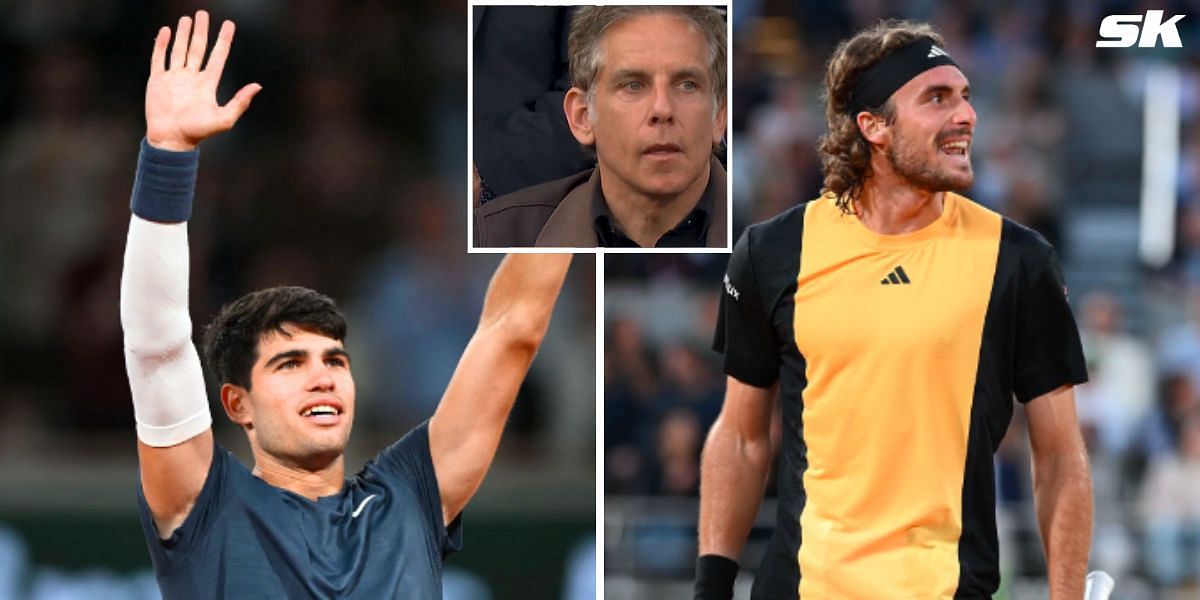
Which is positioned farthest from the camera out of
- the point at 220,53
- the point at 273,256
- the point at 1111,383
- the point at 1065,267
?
the point at 1065,267

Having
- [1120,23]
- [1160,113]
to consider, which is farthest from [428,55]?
[1120,23]

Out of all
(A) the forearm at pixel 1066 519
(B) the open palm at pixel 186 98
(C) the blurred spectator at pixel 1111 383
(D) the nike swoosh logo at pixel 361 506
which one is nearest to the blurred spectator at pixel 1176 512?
(C) the blurred spectator at pixel 1111 383

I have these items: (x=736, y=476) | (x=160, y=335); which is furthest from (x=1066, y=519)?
(x=160, y=335)

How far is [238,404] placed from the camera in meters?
4.52

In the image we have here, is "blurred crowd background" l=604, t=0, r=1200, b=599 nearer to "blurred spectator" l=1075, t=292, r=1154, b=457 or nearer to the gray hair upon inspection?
"blurred spectator" l=1075, t=292, r=1154, b=457

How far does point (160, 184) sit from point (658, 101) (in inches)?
48.5

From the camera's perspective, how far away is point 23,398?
403 inches

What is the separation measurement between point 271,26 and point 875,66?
7.27 m

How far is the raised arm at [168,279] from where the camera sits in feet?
13.1

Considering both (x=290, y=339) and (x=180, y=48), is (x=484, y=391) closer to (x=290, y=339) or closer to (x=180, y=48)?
(x=290, y=339)

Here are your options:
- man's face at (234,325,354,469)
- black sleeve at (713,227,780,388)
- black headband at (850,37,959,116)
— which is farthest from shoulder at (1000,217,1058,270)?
man's face at (234,325,354,469)

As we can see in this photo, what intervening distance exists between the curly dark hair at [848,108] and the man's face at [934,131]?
62 mm

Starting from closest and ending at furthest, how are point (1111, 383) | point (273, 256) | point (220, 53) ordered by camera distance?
point (220, 53), point (1111, 383), point (273, 256)

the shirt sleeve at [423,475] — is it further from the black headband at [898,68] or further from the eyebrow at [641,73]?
the black headband at [898,68]
